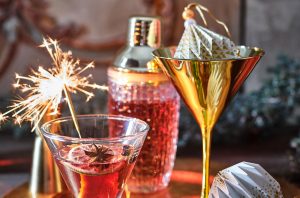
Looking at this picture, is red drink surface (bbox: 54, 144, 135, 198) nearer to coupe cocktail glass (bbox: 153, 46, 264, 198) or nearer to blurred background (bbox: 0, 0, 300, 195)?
coupe cocktail glass (bbox: 153, 46, 264, 198)

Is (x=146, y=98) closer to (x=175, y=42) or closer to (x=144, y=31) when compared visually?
(x=144, y=31)

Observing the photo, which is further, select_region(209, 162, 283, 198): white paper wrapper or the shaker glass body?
the shaker glass body

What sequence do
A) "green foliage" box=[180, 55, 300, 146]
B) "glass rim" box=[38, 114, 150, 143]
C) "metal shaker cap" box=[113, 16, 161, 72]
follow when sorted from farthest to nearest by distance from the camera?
"green foliage" box=[180, 55, 300, 146], "metal shaker cap" box=[113, 16, 161, 72], "glass rim" box=[38, 114, 150, 143]

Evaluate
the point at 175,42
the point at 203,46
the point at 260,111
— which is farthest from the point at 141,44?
the point at 175,42

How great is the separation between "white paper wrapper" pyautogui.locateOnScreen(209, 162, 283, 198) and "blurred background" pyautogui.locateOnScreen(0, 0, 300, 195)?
1.91 ft

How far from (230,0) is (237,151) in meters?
0.43

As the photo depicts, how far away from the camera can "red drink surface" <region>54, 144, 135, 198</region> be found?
73 cm

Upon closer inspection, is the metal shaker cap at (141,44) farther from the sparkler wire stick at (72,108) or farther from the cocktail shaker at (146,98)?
the sparkler wire stick at (72,108)

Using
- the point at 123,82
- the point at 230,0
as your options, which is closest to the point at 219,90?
the point at 123,82

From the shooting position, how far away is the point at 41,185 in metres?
0.91

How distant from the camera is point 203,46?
0.79 m

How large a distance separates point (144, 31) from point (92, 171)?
9.9 inches

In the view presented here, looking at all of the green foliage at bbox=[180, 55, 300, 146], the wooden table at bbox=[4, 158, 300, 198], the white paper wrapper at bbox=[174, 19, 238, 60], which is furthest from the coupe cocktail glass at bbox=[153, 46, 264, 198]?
the green foliage at bbox=[180, 55, 300, 146]

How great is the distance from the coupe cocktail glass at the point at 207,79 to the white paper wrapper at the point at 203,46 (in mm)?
31
